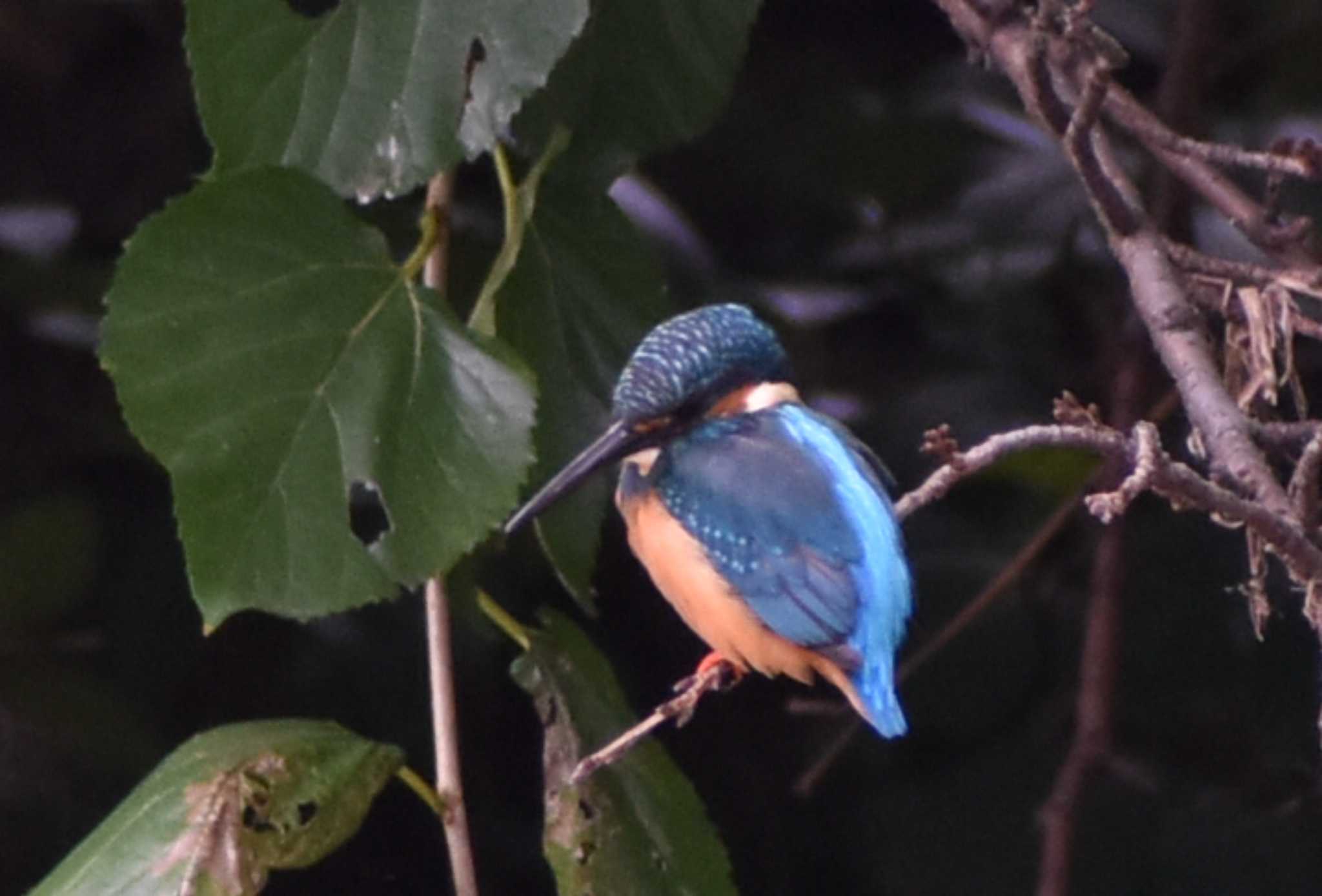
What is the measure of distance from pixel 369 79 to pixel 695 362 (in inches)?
11.3

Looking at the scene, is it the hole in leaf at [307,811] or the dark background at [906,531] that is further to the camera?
the dark background at [906,531]

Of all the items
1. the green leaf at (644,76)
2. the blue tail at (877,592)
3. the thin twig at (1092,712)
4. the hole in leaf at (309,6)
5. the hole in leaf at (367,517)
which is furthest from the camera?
the hole in leaf at (367,517)

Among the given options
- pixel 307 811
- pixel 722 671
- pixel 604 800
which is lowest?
pixel 307 811

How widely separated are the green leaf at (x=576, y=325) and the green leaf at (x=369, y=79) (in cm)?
15

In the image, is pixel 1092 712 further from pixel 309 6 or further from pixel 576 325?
pixel 309 6

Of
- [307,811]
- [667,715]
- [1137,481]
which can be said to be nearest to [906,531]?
[307,811]

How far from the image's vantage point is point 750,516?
1.20 metres

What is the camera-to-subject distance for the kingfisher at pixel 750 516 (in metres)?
1.17

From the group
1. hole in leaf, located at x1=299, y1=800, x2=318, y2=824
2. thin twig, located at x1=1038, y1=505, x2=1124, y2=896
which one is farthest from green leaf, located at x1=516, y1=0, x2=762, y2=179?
thin twig, located at x1=1038, y1=505, x2=1124, y2=896

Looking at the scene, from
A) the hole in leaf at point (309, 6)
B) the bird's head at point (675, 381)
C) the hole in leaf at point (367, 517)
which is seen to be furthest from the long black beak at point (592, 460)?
the hole in leaf at point (367, 517)

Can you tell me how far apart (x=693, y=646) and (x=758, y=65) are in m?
0.62

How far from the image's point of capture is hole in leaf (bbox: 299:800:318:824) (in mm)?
1253

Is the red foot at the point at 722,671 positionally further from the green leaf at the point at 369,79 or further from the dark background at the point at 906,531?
the dark background at the point at 906,531

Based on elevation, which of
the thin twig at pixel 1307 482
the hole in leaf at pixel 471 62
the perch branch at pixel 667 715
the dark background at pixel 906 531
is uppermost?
the hole in leaf at pixel 471 62
